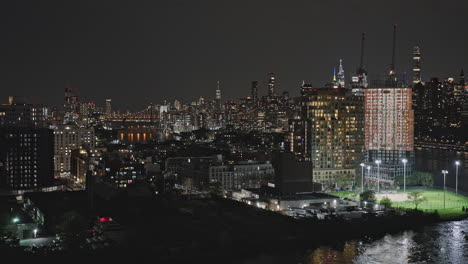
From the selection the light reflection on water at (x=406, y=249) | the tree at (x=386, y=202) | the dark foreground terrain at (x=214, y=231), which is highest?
the tree at (x=386, y=202)

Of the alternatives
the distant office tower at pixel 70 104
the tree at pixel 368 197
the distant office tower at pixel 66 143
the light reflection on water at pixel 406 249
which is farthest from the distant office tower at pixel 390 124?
the distant office tower at pixel 70 104

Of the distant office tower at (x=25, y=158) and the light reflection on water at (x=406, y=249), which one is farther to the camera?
the distant office tower at (x=25, y=158)

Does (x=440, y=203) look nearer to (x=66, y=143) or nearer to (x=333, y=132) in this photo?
(x=333, y=132)

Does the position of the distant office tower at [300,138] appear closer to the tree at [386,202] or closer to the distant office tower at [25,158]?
the tree at [386,202]

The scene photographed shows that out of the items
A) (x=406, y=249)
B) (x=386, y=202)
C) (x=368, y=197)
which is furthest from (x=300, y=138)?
(x=406, y=249)

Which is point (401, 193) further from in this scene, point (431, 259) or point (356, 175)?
point (431, 259)

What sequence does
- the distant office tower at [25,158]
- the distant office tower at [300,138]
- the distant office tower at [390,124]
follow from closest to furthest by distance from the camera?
the distant office tower at [25,158] < the distant office tower at [300,138] < the distant office tower at [390,124]

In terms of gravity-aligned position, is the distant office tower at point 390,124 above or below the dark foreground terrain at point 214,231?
above
